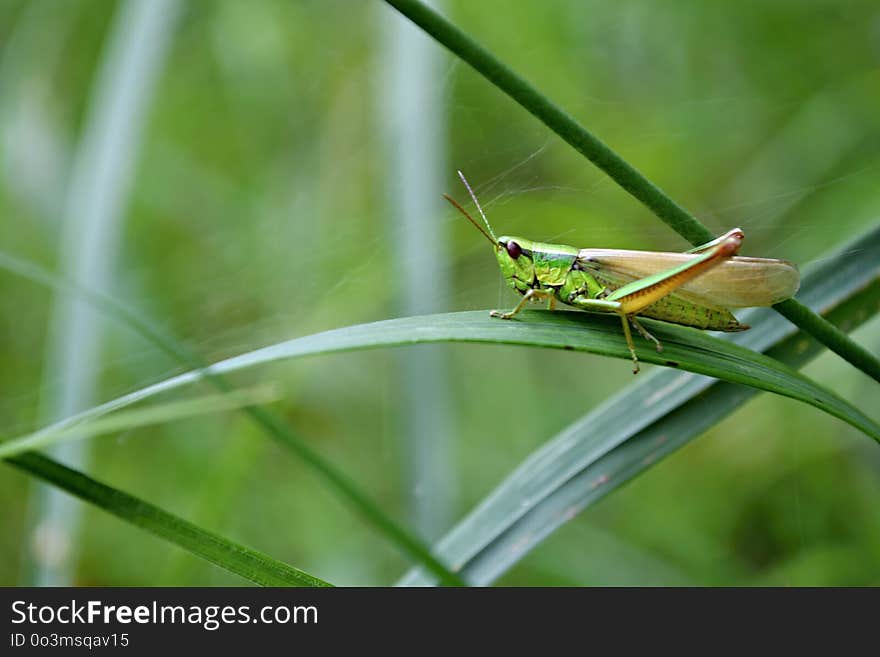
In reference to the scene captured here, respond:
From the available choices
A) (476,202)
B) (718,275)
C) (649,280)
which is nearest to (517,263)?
(476,202)

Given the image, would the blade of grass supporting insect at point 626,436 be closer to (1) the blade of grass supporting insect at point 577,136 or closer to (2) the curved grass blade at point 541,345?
(2) the curved grass blade at point 541,345

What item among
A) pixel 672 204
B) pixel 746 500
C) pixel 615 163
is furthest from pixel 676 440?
pixel 746 500

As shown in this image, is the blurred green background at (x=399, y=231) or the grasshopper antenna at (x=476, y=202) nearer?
the grasshopper antenna at (x=476, y=202)

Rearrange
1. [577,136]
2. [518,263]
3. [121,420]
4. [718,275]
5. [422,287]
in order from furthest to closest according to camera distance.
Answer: [422,287] < [518,263] < [121,420] < [718,275] < [577,136]

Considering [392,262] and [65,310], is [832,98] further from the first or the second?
[65,310]

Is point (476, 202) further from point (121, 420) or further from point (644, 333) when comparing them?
point (121, 420)

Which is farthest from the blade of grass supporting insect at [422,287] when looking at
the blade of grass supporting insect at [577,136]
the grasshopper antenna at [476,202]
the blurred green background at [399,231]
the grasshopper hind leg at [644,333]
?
the blade of grass supporting insect at [577,136]
